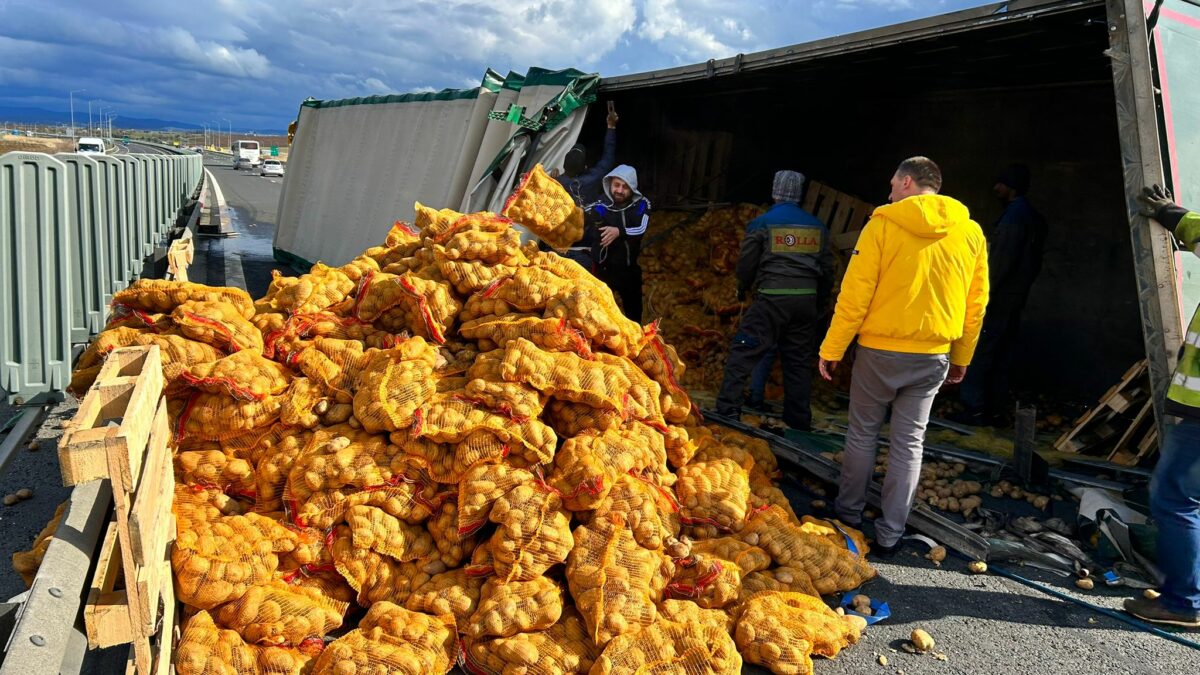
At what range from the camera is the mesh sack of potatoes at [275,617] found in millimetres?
3334

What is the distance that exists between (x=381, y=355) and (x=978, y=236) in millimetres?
3592

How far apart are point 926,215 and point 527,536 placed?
2.83 meters

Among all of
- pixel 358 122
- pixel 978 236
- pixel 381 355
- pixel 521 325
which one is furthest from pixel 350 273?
pixel 358 122

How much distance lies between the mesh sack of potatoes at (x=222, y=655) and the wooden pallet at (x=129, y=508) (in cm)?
11

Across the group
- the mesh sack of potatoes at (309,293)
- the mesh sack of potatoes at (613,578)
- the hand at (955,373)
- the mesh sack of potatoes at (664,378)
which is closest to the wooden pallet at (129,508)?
the mesh sack of potatoes at (613,578)

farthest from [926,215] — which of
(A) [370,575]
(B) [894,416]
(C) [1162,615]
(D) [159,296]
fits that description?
(D) [159,296]

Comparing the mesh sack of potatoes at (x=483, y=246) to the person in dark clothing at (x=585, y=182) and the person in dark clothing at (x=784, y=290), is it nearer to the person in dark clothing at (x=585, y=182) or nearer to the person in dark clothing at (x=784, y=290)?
the person in dark clothing at (x=585, y=182)

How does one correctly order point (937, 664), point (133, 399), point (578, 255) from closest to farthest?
point (133, 399), point (937, 664), point (578, 255)

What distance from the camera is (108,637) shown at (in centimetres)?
247

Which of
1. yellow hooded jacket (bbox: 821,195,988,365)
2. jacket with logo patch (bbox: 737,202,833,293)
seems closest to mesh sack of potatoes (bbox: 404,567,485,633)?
yellow hooded jacket (bbox: 821,195,988,365)

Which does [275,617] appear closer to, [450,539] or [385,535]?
[385,535]

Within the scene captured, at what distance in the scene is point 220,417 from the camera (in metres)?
4.06

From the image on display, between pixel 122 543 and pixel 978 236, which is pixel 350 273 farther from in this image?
pixel 978 236

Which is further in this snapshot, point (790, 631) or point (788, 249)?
point (788, 249)
